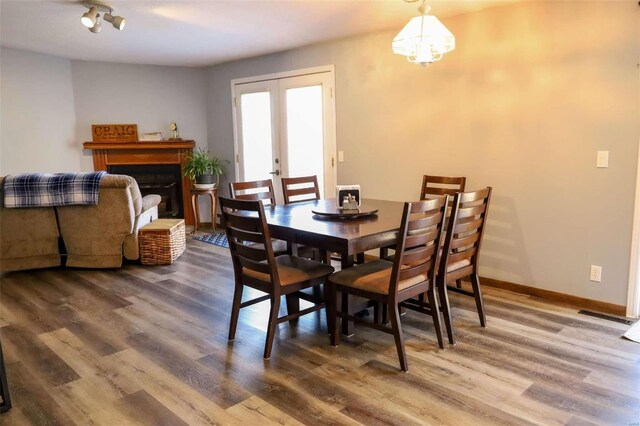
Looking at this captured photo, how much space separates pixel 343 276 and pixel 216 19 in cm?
268

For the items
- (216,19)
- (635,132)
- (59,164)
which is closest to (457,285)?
(635,132)

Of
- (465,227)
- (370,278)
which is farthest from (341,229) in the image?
(465,227)

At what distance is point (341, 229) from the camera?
2615 millimetres

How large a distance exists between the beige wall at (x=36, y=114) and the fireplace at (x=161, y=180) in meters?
0.72

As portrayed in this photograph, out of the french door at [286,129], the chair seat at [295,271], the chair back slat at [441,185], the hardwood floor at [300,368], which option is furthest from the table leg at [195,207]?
the chair seat at [295,271]

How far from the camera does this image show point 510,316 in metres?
3.21

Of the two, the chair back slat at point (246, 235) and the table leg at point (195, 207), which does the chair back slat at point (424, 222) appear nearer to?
the chair back slat at point (246, 235)

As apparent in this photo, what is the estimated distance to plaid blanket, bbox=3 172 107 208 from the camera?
162 inches

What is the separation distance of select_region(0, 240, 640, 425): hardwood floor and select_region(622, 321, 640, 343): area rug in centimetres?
6

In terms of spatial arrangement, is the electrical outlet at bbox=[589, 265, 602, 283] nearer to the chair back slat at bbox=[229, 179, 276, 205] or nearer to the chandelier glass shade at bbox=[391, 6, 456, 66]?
the chandelier glass shade at bbox=[391, 6, 456, 66]

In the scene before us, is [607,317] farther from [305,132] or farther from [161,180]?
[161,180]

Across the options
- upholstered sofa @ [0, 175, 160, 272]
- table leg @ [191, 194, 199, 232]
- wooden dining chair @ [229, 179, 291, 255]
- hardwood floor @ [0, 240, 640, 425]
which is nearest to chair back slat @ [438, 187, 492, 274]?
hardwood floor @ [0, 240, 640, 425]

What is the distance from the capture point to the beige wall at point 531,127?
317cm

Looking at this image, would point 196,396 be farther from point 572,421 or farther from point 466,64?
point 466,64
